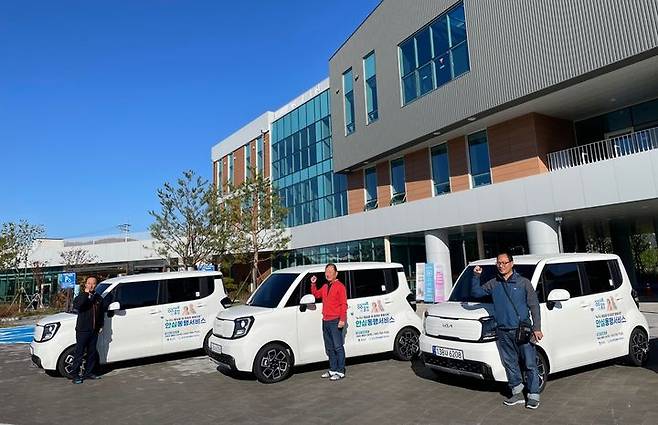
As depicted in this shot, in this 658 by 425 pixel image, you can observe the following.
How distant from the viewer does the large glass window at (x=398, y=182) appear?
2473cm

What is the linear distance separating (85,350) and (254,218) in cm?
1790

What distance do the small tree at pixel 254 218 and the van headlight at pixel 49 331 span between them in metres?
15.8

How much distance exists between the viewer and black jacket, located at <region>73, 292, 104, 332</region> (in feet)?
26.9

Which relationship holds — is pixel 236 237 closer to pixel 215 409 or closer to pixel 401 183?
pixel 401 183

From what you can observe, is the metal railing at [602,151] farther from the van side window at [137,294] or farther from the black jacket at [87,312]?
the black jacket at [87,312]

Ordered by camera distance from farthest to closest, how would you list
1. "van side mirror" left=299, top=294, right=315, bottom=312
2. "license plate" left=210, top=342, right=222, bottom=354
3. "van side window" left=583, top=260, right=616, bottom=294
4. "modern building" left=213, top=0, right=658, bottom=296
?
"modern building" left=213, top=0, right=658, bottom=296
"license plate" left=210, top=342, right=222, bottom=354
"van side mirror" left=299, top=294, right=315, bottom=312
"van side window" left=583, top=260, right=616, bottom=294


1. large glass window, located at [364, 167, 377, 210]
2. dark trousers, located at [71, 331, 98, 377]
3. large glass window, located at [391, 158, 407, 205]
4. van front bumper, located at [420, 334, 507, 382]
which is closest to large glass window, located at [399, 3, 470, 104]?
large glass window, located at [391, 158, 407, 205]

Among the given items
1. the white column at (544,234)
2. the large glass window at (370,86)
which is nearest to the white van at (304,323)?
the white column at (544,234)

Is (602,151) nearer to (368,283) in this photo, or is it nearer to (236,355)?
(368,283)

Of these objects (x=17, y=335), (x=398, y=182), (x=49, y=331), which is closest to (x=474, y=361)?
(x=49, y=331)

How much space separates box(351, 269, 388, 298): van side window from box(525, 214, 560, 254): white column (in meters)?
10.1

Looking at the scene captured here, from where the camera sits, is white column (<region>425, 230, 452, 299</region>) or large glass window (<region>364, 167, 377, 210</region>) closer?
white column (<region>425, 230, 452, 299</region>)

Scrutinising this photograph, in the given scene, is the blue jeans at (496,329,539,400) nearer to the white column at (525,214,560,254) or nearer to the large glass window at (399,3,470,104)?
the white column at (525,214,560,254)

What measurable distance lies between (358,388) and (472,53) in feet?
51.0
